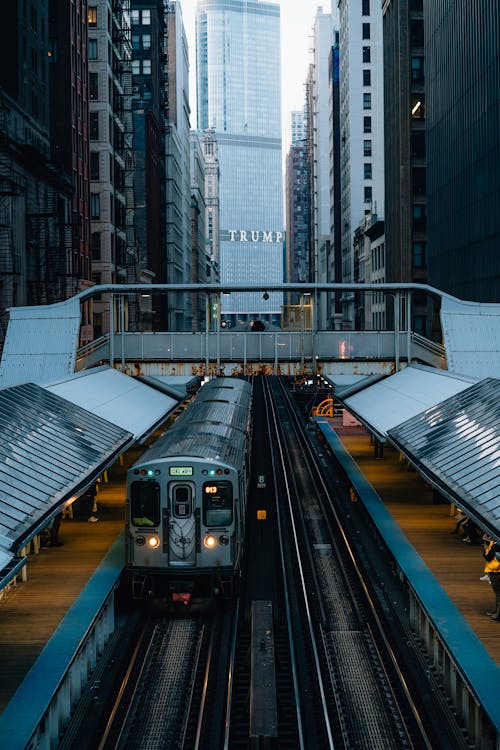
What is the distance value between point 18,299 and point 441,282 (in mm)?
34694

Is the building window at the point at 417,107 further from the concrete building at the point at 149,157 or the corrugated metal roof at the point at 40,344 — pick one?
the corrugated metal roof at the point at 40,344

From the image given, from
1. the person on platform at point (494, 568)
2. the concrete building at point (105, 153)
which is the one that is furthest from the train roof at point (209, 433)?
the concrete building at point (105, 153)

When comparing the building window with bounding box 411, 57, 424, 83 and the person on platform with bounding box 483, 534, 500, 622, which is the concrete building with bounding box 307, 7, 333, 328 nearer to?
the building window with bounding box 411, 57, 424, 83

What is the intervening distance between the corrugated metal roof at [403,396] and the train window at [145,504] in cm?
969

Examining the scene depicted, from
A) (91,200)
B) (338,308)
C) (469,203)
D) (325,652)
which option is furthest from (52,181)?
(338,308)

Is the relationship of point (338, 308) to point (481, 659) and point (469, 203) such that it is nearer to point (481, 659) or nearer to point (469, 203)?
point (469, 203)

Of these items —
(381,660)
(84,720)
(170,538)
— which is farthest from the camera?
(170,538)

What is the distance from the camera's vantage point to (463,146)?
64.9 m

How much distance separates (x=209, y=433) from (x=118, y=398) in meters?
9.96

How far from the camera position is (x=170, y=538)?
20266 mm

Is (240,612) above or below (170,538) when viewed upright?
below

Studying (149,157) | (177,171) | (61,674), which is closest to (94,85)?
(149,157)

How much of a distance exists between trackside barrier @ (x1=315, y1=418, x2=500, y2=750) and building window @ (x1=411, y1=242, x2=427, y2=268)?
215 feet

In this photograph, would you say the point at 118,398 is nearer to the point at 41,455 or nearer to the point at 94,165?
the point at 41,455
